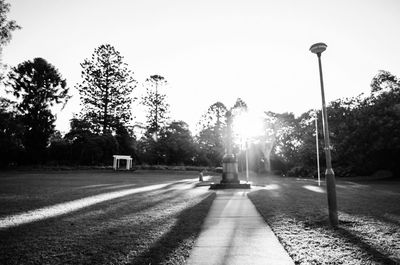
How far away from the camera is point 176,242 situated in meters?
4.12

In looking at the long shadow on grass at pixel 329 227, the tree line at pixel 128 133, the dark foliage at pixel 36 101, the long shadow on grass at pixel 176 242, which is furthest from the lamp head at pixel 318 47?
the dark foliage at pixel 36 101

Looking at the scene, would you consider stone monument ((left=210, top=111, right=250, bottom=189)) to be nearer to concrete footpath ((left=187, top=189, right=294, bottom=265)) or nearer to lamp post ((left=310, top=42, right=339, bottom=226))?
concrete footpath ((left=187, top=189, right=294, bottom=265))

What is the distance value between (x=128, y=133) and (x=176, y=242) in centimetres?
4407

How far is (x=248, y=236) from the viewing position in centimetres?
446

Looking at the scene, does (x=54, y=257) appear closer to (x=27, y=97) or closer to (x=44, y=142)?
(x=44, y=142)

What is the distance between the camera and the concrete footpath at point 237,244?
10.9 ft

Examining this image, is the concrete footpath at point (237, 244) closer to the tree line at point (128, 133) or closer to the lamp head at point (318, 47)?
the lamp head at point (318, 47)

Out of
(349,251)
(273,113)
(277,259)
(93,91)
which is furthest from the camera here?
(273,113)

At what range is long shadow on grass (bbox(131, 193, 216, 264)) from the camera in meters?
A: 3.39

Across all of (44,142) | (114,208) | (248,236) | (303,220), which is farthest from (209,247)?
(44,142)

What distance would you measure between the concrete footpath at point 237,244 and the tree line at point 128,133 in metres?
24.6

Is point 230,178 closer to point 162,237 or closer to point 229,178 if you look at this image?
point 229,178

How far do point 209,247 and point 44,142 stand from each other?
151 ft

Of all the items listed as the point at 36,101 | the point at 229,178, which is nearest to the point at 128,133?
the point at 36,101
